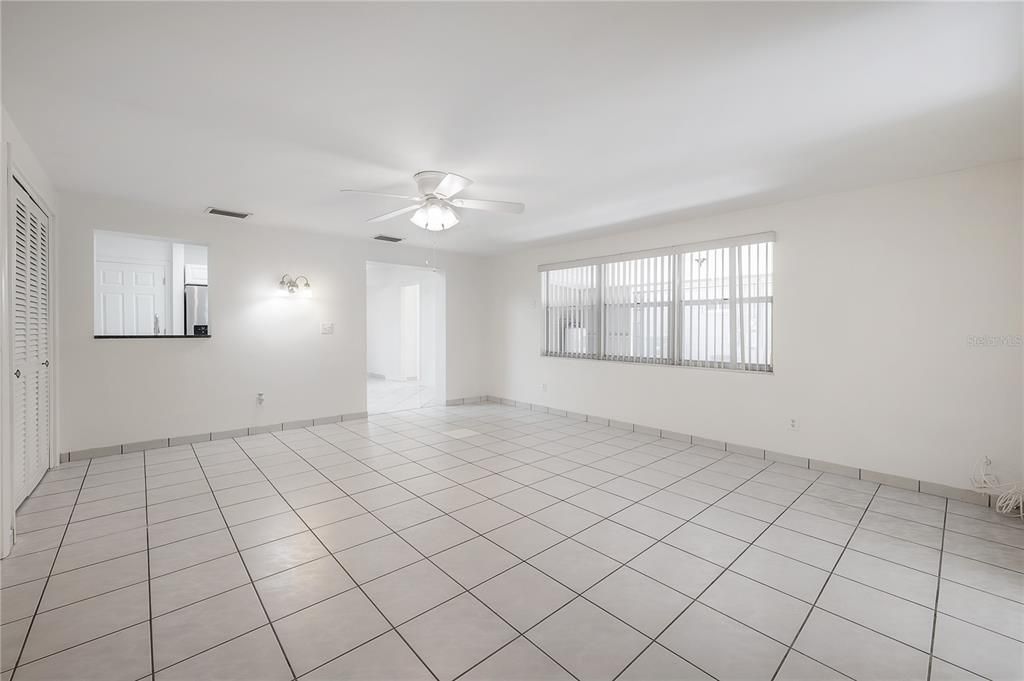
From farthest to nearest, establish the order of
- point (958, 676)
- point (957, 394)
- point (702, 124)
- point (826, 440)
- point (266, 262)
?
1. point (266, 262)
2. point (826, 440)
3. point (957, 394)
4. point (702, 124)
5. point (958, 676)

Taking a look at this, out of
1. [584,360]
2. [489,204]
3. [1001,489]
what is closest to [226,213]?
[489,204]

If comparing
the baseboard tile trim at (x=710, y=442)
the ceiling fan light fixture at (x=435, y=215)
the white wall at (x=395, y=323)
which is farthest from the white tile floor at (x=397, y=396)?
the baseboard tile trim at (x=710, y=442)

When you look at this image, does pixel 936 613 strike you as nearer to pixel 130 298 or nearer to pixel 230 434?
pixel 230 434

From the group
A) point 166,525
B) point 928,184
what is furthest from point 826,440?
point 166,525

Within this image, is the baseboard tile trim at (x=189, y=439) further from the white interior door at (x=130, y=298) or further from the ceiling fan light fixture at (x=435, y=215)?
the ceiling fan light fixture at (x=435, y=215)

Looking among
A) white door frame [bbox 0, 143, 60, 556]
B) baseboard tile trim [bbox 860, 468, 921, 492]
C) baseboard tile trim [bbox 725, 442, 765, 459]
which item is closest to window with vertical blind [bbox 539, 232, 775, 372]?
baseboard tile trim [bbox 725, 442, 765, 459]

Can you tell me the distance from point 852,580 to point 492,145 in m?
Result: 3.18

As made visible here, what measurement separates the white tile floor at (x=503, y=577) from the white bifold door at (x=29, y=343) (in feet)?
1.02

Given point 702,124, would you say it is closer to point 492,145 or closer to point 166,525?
point 492,145

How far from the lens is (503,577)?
2215mm

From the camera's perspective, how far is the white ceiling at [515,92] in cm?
A: 175

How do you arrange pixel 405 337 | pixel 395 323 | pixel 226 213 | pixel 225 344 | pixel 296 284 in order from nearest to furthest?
pixel 226 213 → pixel 225 344 → pixel 296 284 → pixel 405 337 → pixel 395 323

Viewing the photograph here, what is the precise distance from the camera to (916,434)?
348cm

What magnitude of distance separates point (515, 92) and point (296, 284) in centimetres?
417
